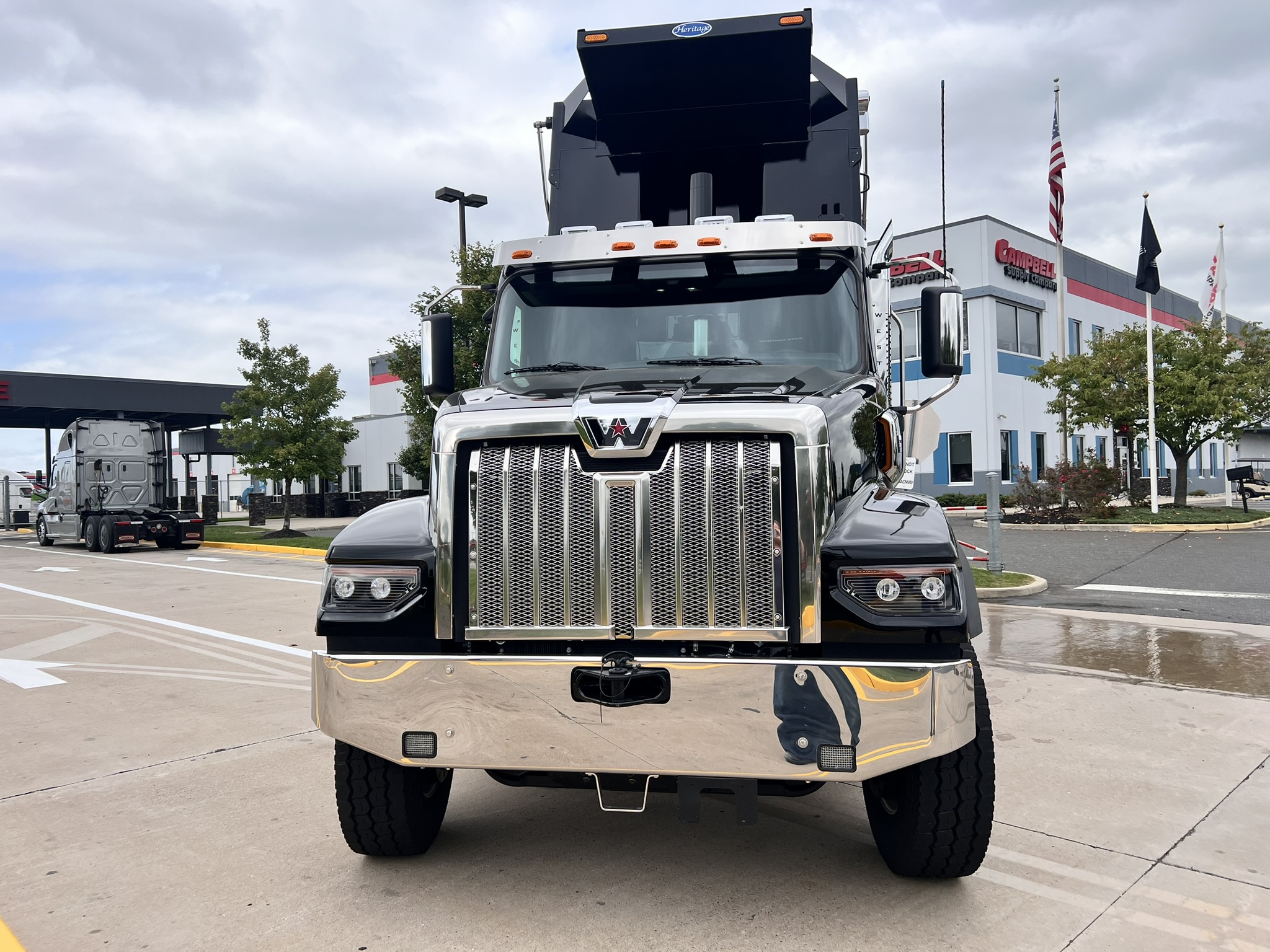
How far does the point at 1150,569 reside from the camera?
551 inches

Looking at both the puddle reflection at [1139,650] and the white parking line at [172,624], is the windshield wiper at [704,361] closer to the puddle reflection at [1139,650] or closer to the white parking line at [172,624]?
the white parking line at [172,624]

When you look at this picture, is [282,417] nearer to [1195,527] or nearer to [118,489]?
[118,489]

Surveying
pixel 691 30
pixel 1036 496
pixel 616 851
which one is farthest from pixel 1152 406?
pixel 616 851

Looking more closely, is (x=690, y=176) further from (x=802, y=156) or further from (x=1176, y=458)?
(x=1176, y=458)

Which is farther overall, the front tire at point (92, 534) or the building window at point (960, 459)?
the building window at point (960, 459)

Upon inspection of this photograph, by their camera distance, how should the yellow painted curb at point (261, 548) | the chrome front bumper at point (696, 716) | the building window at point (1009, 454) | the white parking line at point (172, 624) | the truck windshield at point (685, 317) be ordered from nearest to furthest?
the chrome front bumper at point (696, 716) → the truck windshield at point (685, 317) → the white parking line at point (172, 624) → the yellow painted curb at point (261, 548) → the building window at point (1009, 454)

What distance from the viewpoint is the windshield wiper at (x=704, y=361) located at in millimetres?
4324

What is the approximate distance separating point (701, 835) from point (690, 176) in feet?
13.0

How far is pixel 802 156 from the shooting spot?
20.3 feet

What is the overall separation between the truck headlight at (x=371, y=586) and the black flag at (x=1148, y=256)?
2348 cm

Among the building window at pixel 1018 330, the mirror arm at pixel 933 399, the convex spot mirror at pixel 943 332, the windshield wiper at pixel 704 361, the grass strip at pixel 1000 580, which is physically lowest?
the grass strip at pixel 1000 580

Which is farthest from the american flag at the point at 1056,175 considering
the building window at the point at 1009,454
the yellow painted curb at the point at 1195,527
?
the yellow painted curb at the point at 1195,527

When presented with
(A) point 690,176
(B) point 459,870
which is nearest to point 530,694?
(B) point 459,870

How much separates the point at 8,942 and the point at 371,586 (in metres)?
1.66
